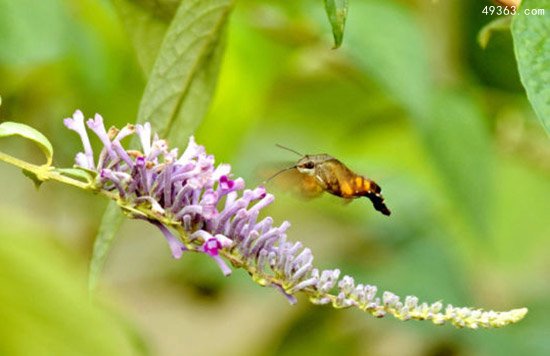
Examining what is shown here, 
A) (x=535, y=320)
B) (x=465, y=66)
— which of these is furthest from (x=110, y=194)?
(x=535, y=320)

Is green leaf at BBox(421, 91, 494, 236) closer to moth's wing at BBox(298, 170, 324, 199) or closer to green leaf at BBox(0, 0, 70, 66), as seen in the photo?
green leaf at BBox(0, 0, 70, 66)

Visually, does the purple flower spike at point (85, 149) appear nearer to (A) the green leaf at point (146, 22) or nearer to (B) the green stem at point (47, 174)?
(B) the green stem at point (47, 174)

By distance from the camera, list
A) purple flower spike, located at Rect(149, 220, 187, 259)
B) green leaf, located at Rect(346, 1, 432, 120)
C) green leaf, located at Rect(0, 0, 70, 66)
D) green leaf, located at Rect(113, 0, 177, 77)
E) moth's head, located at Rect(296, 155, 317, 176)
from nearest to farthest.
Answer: purple flower spike, located at Rect(149, 220, 187, 259)
moth's head, located at Rect(296, 155, 317, 176)
green leaf, located at Rect(113, 0, 177, 77)
green leaf, located at Rect(0, 0, 70, 66)
green leaf, located at Rect(346, 1, 432, 120)

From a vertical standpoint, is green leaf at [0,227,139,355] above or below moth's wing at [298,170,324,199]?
below

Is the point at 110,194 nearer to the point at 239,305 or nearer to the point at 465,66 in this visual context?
the point at 465,66

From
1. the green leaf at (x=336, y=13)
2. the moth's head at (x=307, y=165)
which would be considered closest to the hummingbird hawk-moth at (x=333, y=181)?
the moth's head at (x=307, y=165)

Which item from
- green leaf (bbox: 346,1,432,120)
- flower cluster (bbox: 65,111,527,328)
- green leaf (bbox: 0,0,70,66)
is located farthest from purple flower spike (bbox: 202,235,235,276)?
green leaf (bbox: 346,1,432,120)
